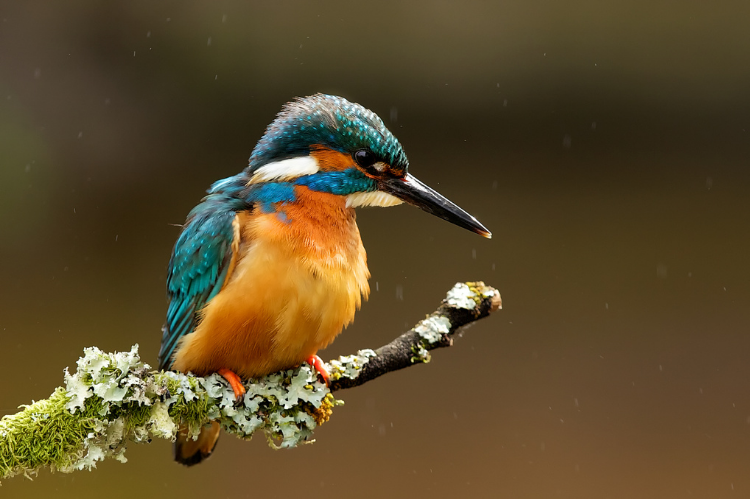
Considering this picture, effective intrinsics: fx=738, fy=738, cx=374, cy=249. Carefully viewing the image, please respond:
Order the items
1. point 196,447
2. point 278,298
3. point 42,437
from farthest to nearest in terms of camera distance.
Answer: point 196,447 < point 278,298 < point 42,437

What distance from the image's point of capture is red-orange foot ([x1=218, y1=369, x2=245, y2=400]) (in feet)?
3.92

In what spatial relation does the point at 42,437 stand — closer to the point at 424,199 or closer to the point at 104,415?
the point at 104,415

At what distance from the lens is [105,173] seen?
263 cm

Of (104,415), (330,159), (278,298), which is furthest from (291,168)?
(104,415)

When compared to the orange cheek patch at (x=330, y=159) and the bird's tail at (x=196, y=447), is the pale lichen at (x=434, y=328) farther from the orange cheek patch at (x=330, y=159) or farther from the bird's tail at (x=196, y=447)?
the bird's tail at (x=196, y=447)

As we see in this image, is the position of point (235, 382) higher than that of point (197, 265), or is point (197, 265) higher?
point (197, 265)

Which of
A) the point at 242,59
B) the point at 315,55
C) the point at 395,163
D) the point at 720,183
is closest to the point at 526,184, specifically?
the point at 720,183

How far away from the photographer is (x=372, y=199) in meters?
1.30

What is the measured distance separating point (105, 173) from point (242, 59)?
716 millimetres

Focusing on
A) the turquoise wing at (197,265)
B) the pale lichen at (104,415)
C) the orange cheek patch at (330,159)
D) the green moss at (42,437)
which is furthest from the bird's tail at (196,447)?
the orange cheek patch at (330,159)

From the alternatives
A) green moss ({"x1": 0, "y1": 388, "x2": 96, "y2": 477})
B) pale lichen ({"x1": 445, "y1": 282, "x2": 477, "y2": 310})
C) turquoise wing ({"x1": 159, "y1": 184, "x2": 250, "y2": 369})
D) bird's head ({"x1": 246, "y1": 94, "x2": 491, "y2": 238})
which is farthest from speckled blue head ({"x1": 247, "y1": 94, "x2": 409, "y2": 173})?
green moss ({"x1": 0, "y1": 388, "x2": 96, "y2": 477})

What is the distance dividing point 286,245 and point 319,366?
0.23 m

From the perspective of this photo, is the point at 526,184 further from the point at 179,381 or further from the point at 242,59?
the point at 179,381

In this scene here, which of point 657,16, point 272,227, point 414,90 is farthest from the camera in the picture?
point 414,90
